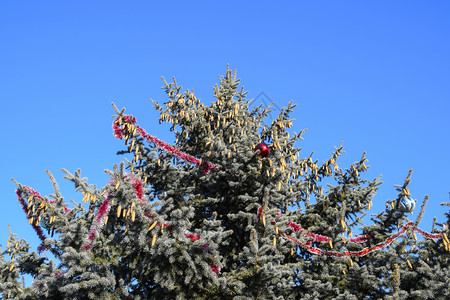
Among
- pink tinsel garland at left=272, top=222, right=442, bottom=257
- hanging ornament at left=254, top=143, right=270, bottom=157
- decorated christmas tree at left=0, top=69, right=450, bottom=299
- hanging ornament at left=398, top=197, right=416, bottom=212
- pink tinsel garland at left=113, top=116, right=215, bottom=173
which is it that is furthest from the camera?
pink tinsel garland at left=113, top=116, right=215, bottom=173

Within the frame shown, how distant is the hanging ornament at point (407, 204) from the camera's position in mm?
9969

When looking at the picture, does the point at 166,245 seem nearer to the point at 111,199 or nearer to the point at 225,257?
the point at 111,199

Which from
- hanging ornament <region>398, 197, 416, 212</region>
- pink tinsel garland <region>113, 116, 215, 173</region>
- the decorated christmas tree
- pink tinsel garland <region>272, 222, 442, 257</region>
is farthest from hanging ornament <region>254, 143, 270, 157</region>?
hanging ornament <region>398, 197, 416, 212</region>

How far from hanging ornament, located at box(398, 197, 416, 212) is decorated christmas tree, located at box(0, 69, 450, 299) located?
0.08ft

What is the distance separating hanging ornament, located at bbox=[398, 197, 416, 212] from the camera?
997 cm

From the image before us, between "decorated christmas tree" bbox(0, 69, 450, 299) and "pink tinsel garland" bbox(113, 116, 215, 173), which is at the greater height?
"pink tinsel garland" bbox(113, 116, 215, 173)

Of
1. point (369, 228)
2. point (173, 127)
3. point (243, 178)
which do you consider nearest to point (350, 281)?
point (369, 228)

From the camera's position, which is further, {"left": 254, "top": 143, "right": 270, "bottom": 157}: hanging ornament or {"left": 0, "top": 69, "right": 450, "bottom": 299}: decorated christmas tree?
{"left": 254, "top": 143, "right": 270, "bottom": 157}: hanging ornament

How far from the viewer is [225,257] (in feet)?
37.2

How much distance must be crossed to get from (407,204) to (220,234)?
482 centimetres

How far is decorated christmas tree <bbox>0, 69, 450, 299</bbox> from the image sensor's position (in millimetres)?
8008

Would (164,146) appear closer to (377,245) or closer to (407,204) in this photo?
(377,245)

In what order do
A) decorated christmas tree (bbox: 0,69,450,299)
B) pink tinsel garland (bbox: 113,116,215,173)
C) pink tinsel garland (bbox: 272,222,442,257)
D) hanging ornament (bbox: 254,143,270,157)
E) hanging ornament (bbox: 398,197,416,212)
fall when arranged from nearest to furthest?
1. decorated christmas tree (bbox: 0,69,450,299)
2. hanging ornament (bbox: 398,197,416,212)
3. pink tinsel garland (bbox: 272,222,442,257)
4. hanging ornament (bbox: 254,143,270,157)
5. pink tinsel garland (bbox: 113,116,215,173)

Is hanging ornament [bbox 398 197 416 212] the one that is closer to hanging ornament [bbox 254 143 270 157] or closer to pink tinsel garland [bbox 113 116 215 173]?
hanging ornament [bbox 254 143 270 157]
